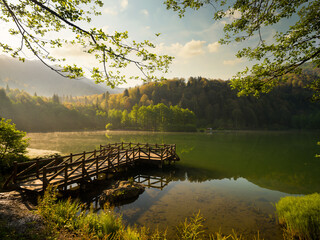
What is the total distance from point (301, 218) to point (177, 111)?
285 ft

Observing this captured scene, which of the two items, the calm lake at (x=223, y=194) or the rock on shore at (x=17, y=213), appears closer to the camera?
the rock on shore at (x=17, y=213)

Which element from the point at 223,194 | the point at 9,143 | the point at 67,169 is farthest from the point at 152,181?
the point at 9,143

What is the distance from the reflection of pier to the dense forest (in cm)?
7366

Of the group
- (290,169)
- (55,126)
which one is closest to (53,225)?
(290,169)

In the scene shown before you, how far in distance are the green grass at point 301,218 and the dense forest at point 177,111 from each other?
80396 millimetres

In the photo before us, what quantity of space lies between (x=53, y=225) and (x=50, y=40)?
292 inches

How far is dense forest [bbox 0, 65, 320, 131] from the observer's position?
94.9 metres

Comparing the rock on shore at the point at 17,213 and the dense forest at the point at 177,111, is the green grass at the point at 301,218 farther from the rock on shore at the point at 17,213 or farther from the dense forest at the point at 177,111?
the dense forest at the point at 177,111

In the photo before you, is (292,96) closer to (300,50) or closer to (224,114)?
(224,114)

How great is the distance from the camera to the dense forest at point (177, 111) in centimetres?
9494

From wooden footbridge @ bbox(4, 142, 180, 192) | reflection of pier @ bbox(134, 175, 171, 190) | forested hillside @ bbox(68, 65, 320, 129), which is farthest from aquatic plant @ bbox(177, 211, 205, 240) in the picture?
forested hillside @ bbox(68, 65, 320, 129)

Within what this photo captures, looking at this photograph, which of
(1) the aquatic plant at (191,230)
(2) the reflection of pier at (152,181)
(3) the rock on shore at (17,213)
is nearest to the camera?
(1) the aquatic plant at (191,230)

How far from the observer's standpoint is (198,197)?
1192cm

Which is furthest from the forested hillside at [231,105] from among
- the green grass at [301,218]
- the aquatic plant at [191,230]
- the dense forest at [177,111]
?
Answer: the green grass at [301,218]
